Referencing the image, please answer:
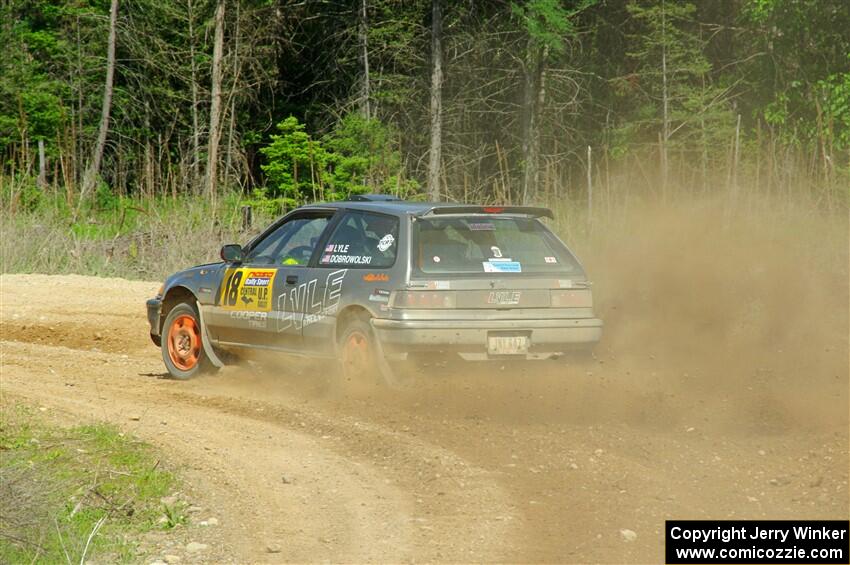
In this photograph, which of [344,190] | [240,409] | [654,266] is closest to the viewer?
[240,409]

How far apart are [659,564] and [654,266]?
974 centimetres

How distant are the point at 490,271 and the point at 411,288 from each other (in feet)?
2.20

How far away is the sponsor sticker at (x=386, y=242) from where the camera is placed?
10117 millimetres

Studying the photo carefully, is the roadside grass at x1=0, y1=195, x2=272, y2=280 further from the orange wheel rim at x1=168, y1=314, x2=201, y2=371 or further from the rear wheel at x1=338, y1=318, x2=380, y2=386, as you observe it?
the rear wheel at x1=338, y1=318, x2=380, y2=386

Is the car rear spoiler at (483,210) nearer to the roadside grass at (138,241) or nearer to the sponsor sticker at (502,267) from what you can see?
the sponsor sticker at (502,267)

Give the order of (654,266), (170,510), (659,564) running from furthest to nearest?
1. (654,266)
2. (170,510)
3. (659,564)

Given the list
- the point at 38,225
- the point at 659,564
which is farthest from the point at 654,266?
the point at 38,225

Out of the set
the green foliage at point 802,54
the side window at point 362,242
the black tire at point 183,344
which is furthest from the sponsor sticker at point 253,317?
the green foliage at point 802,54

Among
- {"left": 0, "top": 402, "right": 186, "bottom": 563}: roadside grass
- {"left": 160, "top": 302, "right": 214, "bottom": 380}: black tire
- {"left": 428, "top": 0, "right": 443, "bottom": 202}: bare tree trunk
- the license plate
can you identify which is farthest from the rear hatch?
{"left": 428, "top": 0, "right": 443, "bottom": 202}: bare tree trunk

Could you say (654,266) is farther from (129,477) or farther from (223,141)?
(223,141)

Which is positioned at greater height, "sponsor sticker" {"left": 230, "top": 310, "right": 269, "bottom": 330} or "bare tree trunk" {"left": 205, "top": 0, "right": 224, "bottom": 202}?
"bare tree trunk" {"left": 205, "top": 0, "right": 224, "bottom": 202}

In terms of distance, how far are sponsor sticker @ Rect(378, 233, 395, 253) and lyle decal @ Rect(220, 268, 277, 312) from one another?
133cm

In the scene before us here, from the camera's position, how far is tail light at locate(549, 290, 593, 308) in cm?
1011

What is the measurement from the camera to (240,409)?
392 inches
